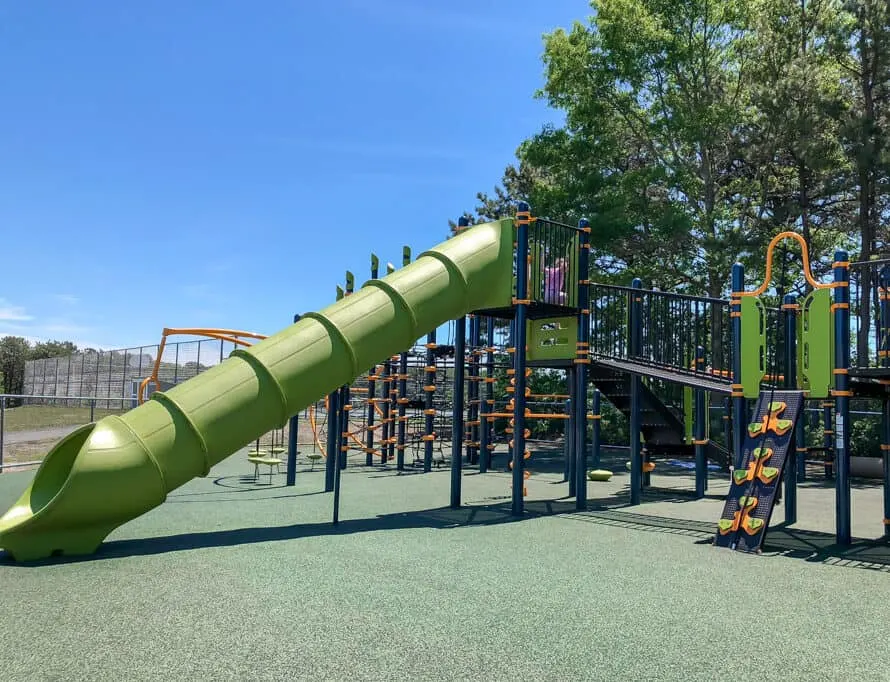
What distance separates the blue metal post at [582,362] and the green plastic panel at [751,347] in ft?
7.15

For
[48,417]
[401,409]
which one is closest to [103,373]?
[48,417]

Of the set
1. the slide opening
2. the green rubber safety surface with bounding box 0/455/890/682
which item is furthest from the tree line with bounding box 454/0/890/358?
the slide opening

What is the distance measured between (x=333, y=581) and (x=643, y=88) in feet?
69.5

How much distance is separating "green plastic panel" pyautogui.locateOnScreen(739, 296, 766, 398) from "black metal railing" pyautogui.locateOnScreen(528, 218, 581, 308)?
92.9 inches

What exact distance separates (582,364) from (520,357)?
115 centimetres

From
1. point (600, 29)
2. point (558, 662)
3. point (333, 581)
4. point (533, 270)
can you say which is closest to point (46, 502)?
point (333, 581)

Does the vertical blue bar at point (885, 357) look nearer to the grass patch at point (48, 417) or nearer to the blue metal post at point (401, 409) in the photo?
the blue metal post at point (401, 409)

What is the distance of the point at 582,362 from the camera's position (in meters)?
10.5

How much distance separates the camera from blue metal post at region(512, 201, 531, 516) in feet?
32.1

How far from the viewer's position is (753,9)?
21.2m

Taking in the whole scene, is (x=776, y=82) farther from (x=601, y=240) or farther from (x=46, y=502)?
(x=46, y=502)

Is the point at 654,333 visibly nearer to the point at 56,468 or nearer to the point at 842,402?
the point at 842,402

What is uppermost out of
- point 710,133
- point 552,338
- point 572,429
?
point 710,133

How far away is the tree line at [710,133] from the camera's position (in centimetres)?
1886
